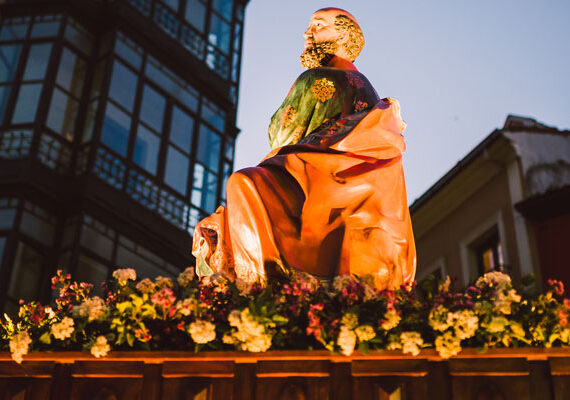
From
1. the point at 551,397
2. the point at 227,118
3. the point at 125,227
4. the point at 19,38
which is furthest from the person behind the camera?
the point at 227,118

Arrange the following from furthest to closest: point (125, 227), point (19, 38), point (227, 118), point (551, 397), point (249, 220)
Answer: point (227, 118), point (19, 38), point (125, 227), point (249, 220), point (551, 397)

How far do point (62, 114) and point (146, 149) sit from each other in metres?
2.01

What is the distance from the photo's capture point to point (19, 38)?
21.0m

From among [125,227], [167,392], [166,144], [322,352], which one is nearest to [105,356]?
[167,392]

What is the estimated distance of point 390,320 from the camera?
5387 millimetres

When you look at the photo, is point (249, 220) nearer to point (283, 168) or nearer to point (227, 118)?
point (283, 168)

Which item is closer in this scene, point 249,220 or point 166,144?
point 249,220

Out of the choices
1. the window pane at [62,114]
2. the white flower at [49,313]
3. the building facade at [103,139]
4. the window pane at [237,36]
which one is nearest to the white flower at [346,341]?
the white flower at [49,313]

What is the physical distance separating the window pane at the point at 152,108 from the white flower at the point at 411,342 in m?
16.7

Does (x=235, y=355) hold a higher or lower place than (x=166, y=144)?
lower

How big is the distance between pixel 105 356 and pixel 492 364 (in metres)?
2.25

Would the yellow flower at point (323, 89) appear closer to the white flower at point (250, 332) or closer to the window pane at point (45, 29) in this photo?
the white flower at point (250, 332)

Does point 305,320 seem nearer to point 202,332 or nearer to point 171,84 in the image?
point 202,332

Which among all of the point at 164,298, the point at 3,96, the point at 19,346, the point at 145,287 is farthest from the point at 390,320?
the point at 3,96
